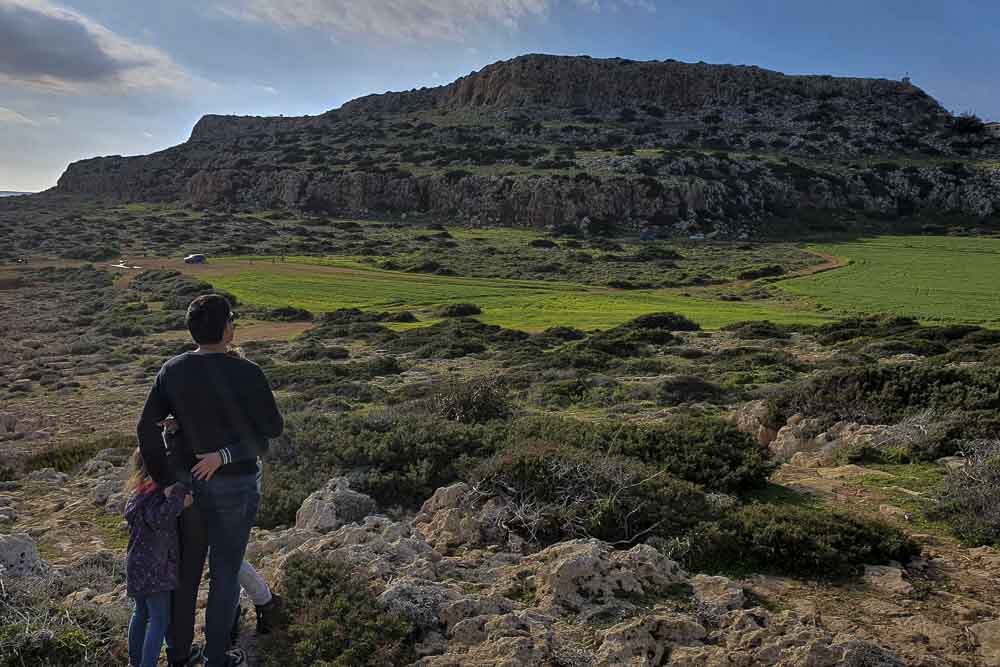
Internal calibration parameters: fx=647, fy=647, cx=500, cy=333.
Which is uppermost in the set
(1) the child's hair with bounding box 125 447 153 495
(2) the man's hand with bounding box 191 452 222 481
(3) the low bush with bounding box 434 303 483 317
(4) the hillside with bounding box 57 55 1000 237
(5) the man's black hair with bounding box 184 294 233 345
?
(4) the hillside with bounding box 57 55 1000 237

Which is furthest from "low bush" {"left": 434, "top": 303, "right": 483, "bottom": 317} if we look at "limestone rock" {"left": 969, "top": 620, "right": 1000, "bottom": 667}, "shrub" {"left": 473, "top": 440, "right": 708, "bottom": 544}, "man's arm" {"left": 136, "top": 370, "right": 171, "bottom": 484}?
"limestone rock" {"left": 969, "top": 620, "right": 1000, "bottom": 667}

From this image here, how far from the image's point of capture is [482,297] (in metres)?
31.0

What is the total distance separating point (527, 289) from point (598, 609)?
29603mm

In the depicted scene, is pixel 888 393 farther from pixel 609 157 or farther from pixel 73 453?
pixel 609 157

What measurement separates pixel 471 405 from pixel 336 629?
6175mm

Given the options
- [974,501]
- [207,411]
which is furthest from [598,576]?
[974,501]

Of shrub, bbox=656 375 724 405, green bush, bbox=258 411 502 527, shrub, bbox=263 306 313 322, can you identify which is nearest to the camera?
green bush, bbox=258 411 502 527

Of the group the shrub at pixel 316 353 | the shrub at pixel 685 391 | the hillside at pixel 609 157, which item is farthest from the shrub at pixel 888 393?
the hillside at pixel 609 157

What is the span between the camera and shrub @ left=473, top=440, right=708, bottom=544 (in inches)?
210

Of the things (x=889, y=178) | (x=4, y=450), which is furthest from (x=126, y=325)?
(x=889, y=178)

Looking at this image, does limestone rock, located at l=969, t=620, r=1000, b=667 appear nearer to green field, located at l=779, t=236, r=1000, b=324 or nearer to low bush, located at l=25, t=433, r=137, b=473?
low bush, located at l=25, t=433, r=137, b=473

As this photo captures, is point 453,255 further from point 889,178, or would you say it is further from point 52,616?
point 889,178

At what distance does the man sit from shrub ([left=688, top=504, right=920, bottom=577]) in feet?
10.6

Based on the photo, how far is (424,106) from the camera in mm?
113250
